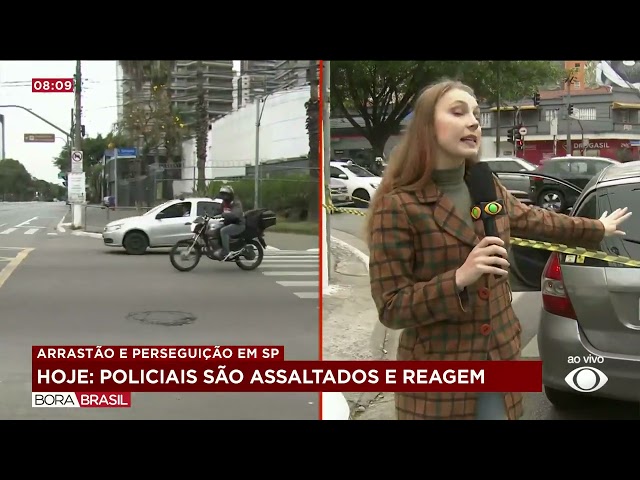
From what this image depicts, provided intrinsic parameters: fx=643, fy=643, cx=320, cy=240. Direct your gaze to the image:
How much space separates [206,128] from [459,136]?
1.02 metres

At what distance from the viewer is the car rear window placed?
2.30 meters

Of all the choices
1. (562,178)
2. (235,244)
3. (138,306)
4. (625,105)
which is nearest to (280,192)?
(235,244)

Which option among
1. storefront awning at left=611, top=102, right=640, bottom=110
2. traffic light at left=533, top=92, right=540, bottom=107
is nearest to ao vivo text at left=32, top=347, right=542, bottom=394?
traffic light at left=533, top=92, right=540, bottom=107

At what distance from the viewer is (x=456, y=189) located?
5.94 ft

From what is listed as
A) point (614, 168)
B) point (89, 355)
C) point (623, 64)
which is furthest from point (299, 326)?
point (623, 64)

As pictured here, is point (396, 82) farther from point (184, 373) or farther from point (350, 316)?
point (184, 373)

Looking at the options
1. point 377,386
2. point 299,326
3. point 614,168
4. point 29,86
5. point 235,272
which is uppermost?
point 29,86

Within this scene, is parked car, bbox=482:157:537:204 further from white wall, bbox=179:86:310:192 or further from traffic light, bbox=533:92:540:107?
white wall, bbox=179:86:310:192

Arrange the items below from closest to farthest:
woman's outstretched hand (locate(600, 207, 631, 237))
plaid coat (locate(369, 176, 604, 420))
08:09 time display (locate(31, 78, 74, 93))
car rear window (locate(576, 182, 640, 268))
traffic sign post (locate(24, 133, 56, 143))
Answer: plaid coat (locate(369, 176, 604, 420))
woman's outstretched hand (locate(600, 207, 631, 237))
car rear window (locate(576, 182, 640, 268))
08:09 time display (locate(31, 78, 74, 93))
traffic sign post (locate(24, 133, 56, 143))

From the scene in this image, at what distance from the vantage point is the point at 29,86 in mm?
2504

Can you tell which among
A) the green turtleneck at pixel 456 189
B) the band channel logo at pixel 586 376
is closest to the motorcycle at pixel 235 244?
the green turtleneck at pixel 456 189

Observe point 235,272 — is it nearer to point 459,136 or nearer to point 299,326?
point 299,326

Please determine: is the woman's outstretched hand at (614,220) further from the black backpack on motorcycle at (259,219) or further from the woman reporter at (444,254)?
the black backpack on motorcycle at (259,219)

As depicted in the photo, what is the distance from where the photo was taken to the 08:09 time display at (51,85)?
2516 millimetres
